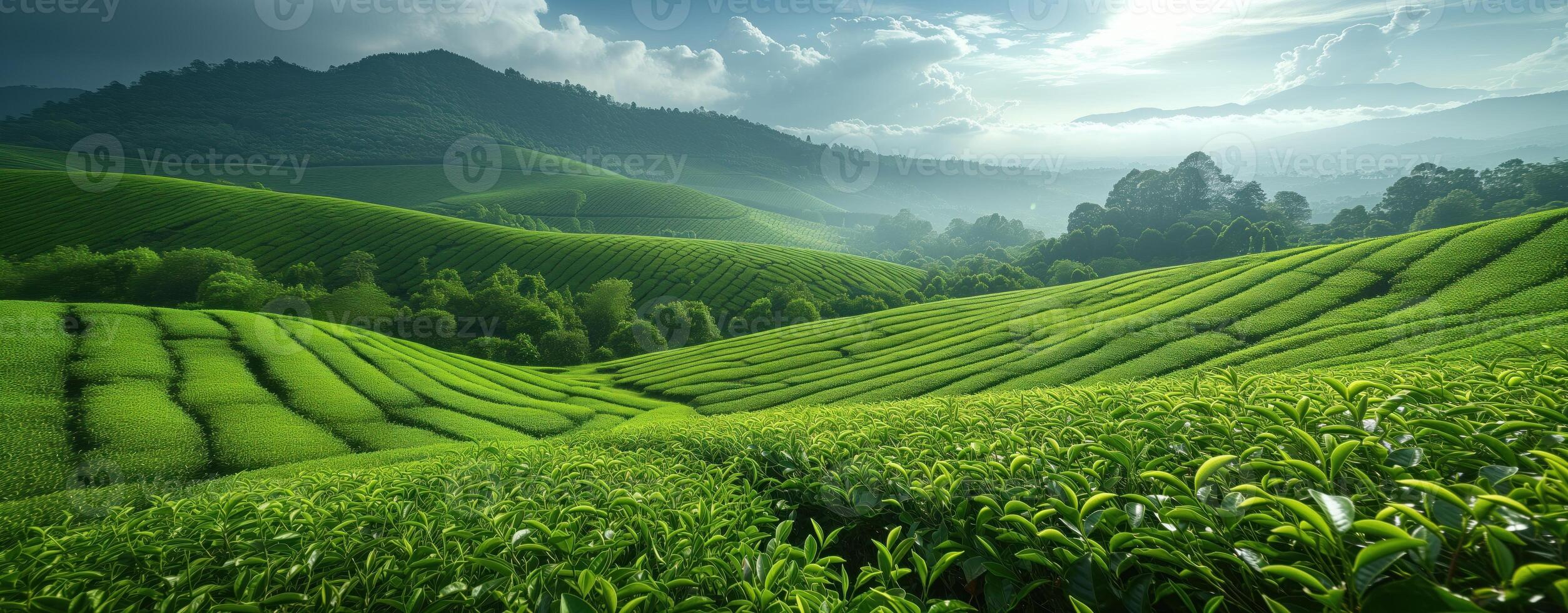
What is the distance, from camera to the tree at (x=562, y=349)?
41.4 meters

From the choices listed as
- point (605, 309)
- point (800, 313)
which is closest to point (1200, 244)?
point (800, 313)

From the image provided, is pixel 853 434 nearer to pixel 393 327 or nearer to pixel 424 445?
pixel 424 445

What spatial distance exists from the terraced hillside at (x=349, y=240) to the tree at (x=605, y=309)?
9390mm

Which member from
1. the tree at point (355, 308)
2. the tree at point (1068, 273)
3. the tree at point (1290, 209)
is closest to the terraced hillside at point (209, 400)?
the tree at point (355, 308)

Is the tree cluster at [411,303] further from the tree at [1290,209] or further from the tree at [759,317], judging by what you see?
the tree at [1290,209]

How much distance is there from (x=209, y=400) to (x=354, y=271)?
49434 mm

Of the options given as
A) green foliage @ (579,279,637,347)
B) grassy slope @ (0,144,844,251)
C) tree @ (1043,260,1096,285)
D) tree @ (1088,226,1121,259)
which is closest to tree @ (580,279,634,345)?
green foliage @ (579,279,637,347)

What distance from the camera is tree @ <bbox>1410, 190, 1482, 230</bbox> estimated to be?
215ft

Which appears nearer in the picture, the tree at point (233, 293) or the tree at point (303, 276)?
the tree at point (233, 293)

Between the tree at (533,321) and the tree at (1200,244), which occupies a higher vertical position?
the tree at (1200,244)

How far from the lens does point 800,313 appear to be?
170 feet

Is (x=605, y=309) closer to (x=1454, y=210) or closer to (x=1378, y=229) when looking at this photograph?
(x=1378, y=229)

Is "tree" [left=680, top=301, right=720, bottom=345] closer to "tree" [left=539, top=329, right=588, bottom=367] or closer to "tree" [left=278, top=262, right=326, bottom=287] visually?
"tree" [left=539, top=329, right=588, bottom=367]

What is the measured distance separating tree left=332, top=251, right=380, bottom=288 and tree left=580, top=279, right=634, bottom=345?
22126 mm
